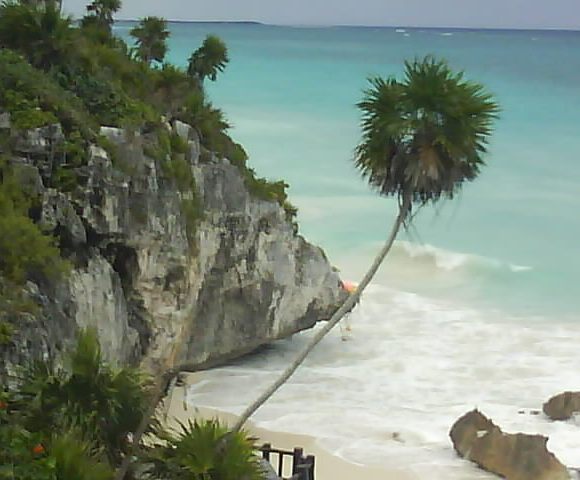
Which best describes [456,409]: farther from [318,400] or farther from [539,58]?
[539,58]

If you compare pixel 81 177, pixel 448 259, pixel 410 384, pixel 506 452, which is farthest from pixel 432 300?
pixel 81 177

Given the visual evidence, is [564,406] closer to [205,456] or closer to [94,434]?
[205,456]

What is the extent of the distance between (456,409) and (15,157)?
838 cm

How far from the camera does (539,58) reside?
333 feet

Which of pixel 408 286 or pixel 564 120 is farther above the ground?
pixel 564 120

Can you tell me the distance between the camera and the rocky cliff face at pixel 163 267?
11.5 m

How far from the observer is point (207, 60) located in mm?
17859

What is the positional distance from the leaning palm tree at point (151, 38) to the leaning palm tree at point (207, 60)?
75 centimetres

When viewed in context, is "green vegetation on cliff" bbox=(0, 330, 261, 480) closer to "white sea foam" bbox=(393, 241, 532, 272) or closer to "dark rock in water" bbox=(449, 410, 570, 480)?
"dark rock in water" bbox=(449, 410, 570, 480)

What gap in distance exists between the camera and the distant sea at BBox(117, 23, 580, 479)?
15.4 metres

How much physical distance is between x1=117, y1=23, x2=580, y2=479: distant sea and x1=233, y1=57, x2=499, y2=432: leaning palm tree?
97 cm

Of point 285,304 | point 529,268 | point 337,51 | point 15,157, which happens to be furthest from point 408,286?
point 337,51

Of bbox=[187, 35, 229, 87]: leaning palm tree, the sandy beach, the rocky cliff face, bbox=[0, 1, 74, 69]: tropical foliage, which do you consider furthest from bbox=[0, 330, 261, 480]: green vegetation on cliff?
bbox=[187, 35, 229, 87]: leaning palm tree

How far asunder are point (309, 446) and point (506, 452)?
9.15 feet
